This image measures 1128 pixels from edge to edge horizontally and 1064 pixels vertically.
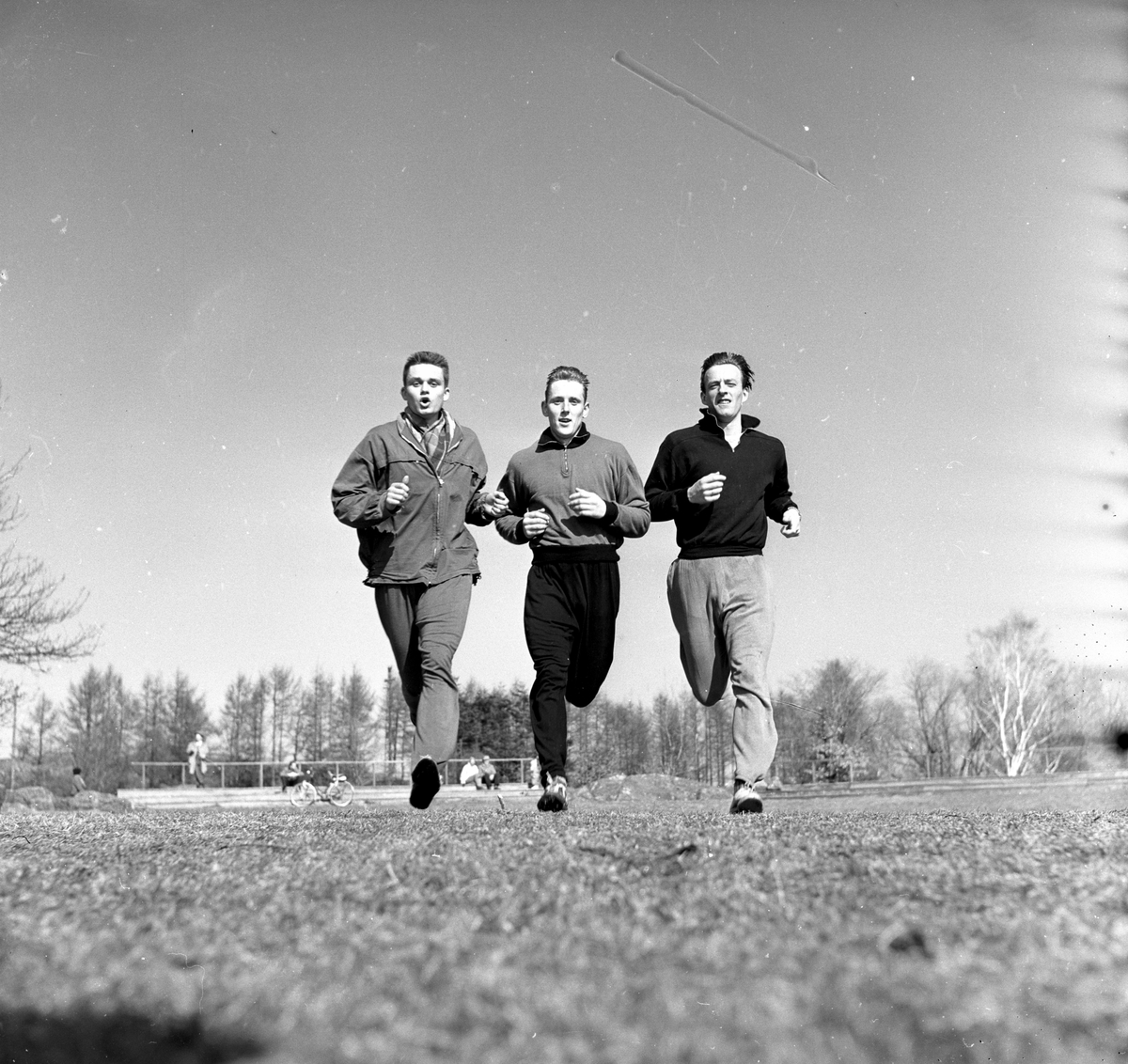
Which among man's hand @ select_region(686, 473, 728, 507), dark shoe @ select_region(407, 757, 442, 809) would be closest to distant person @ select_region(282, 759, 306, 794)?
dark shoe @ select_region(407, 757, 442, 809)

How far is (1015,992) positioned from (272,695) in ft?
69.0

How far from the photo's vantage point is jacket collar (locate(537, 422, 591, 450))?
651 cm

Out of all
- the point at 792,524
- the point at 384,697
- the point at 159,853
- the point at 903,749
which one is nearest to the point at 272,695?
the point at 384,697

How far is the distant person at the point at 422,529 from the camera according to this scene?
5688 mm

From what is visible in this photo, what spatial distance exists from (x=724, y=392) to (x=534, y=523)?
1.30 metres

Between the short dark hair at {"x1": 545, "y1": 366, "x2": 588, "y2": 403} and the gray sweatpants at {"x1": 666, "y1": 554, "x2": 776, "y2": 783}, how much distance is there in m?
1.31

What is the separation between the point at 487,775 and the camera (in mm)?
30016

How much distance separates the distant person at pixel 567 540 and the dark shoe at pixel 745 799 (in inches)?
39.8

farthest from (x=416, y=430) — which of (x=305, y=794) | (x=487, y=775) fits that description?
(x=487, y=775)

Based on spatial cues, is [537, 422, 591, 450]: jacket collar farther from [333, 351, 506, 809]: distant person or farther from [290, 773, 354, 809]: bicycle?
[290, 773, 354, 809]: bicycle

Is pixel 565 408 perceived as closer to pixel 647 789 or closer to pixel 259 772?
pixel 647 789

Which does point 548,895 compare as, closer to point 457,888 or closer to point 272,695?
point 457,888

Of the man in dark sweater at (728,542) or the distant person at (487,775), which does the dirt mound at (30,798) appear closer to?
the distant person at (487,775)

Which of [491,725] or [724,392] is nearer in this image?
[724,392]
